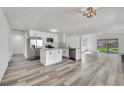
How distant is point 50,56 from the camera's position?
5.04 metres

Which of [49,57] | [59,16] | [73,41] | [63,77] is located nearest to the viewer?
[63,77]

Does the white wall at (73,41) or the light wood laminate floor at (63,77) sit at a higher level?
the white wall at (73,41)

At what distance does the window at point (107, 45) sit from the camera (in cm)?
1055

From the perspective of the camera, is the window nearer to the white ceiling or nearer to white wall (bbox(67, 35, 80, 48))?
white wall (bbox(67, 35, 80, 48))

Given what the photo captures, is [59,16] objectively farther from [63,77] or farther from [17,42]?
[17,42]

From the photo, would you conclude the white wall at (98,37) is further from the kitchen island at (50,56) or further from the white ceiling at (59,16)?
the kitchen island at (50,56)

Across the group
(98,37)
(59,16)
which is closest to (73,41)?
(98,37)

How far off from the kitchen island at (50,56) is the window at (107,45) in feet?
26.3

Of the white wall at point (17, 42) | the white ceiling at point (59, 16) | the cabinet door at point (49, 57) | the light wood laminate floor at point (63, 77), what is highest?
the white ceiling at point (59, 16)

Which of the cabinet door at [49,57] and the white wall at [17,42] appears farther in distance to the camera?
the white wall at [17,42]

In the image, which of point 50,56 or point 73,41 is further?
point 73,41

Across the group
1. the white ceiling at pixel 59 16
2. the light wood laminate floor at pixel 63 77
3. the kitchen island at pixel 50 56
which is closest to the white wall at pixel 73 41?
the kitchen island at pixel 50 56

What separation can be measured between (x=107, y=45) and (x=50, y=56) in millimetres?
8910
